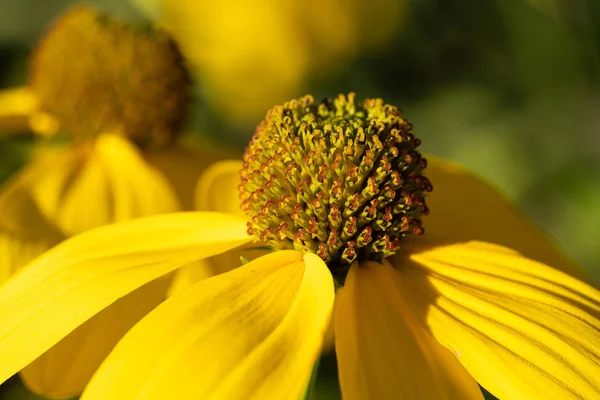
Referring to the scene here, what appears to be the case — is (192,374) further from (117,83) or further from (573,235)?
(573,235)

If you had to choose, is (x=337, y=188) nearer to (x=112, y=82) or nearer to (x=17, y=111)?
(x=112, y=82)

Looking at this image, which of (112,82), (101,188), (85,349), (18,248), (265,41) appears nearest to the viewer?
(85,349)

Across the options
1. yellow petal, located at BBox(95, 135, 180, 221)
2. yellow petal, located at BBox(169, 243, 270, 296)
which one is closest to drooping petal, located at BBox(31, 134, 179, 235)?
yellow petal, located at BBox(95, 135, 180, 221)

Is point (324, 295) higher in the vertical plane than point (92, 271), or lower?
lower

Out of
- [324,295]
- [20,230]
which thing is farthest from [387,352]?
[20,230]

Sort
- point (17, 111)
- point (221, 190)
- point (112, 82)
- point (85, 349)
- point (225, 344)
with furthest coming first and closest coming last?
point (17, 111) → point (112, 82) → point (221, 190) → point (85, 349) → point (225, 344)

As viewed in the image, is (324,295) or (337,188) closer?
(324,295)

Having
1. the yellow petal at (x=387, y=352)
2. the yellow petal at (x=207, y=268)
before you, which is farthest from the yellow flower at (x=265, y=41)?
the yellow petal at (x=387, y=352)

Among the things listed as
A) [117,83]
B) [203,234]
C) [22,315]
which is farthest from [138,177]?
[22,315]
